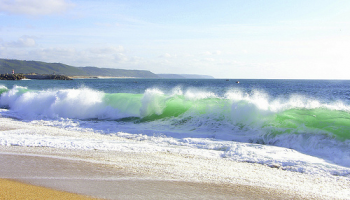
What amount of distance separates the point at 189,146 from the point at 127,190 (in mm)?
4322

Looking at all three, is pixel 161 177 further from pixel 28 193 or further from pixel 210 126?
pixel 210 126

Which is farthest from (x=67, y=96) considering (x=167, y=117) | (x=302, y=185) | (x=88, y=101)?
(x=302, y=185)

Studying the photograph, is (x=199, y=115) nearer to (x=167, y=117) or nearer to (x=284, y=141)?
(x=167, y=117)

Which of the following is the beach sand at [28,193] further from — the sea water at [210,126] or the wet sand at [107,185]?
the sea water at [210,126]

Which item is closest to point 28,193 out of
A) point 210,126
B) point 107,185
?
point 107,185

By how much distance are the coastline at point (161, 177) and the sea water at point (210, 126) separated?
0.74m

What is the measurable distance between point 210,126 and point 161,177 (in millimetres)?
6755

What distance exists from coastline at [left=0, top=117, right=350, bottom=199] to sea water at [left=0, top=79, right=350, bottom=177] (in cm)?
74

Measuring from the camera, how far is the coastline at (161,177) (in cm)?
450

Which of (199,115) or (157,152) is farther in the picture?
(199,115)

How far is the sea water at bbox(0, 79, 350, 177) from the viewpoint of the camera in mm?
7645

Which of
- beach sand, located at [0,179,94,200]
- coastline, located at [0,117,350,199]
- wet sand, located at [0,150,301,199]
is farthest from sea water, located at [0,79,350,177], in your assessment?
beach sand, located at [0,179,94,200]

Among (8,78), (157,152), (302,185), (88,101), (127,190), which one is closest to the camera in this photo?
(127,190)

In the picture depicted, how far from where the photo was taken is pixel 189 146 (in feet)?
28.1
